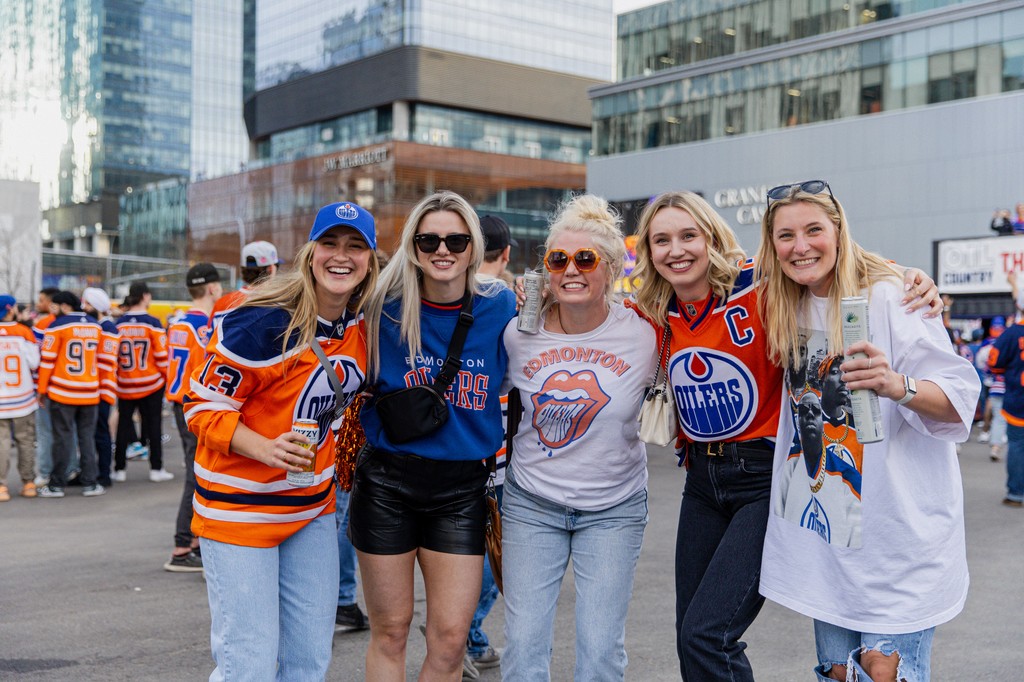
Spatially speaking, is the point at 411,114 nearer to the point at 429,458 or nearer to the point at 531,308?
the point at 531,308

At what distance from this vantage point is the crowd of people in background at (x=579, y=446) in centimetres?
283

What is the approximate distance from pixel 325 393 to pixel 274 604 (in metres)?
0.75

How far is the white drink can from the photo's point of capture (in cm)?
253

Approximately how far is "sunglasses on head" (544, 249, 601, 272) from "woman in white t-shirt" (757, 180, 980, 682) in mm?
757

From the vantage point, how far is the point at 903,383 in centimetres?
261

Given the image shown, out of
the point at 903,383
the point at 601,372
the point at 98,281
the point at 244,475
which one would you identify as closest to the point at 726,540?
the point at 601,372

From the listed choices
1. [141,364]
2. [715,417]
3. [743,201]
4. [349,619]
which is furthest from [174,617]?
[743,201]

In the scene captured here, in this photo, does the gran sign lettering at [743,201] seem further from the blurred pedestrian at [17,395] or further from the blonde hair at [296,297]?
the blonde hair at [296,297]

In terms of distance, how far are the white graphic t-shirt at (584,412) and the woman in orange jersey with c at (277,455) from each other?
26.5 inches

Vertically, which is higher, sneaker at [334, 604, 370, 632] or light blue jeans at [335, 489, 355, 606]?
light blue jeans at [335, 489, 355, 606]

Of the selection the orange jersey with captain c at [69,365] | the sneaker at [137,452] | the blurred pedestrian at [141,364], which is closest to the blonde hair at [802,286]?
the orange jersey with captain c at [69,365]

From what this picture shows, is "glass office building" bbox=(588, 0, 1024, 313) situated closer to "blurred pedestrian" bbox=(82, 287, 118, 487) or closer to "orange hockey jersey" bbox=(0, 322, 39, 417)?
"blurred pedestrian" bbox=(82, 287, 118, 487)

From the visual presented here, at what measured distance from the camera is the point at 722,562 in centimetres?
325

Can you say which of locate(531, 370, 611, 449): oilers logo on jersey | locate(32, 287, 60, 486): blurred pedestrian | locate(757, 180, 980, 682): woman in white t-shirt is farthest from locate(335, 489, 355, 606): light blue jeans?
locate(32, 287, 60, 486): blurred pedestrian
